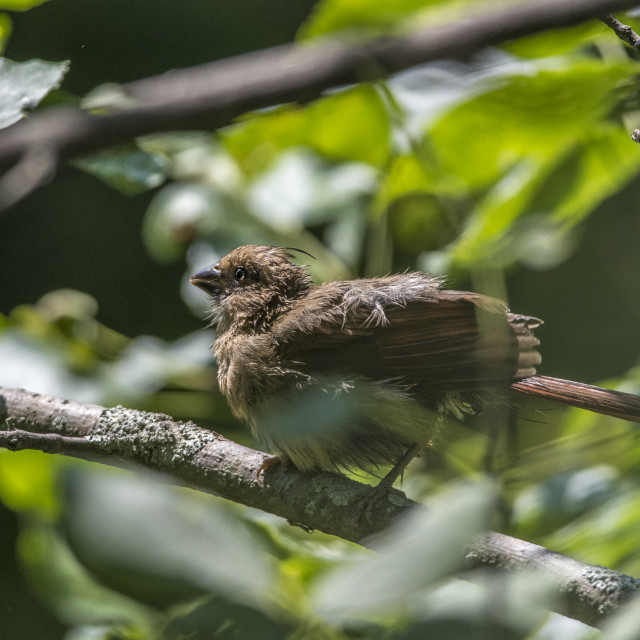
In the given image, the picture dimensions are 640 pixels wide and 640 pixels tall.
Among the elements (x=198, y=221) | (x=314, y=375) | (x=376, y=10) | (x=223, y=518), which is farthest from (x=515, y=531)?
(x=198, y=221)

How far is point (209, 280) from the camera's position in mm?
3393

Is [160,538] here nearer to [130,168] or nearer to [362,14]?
[130,168]

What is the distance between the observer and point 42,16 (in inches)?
182

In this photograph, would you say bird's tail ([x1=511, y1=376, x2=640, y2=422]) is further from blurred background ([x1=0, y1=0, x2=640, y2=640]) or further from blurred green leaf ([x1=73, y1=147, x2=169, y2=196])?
blurred green leaf ([x1=73, y1=147, x2=169, y2=196])

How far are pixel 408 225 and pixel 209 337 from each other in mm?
967

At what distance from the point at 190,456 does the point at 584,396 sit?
116 centimetres

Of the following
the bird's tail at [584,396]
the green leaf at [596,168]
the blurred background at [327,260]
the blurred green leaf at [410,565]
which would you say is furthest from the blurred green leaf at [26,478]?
the green leaf at [596,168]

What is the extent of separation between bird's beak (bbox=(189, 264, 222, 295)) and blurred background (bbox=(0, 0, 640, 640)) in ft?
0.26

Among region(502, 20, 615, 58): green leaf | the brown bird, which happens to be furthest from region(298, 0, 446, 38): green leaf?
the brown bird

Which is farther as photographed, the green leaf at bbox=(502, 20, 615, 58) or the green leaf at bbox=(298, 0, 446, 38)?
the green leaf at bbox=(298, 0, 446, 38)

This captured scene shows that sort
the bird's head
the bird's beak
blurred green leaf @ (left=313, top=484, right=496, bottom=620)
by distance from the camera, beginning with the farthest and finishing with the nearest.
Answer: the bird's beak, the bird's head, blurred green leaf @ (left=313, top=484, right=496, bottom=620)

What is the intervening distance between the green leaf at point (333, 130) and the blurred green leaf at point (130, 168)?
832 mm

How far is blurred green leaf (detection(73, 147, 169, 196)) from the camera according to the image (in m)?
2.30

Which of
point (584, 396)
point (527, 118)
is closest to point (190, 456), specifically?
point (584, 396)
